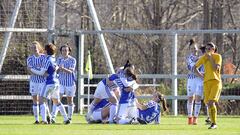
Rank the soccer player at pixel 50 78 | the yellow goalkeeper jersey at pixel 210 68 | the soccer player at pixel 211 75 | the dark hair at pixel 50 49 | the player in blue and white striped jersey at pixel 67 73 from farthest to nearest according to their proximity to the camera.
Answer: the player in blue and white striped jersey at pixel 67 73 < the soccer player at pixel 50 78 < the dark hair at pixel 50 49 < the yellow goalkeeper jersey at pixel 210 68 < the soccer player at pixel 211 75

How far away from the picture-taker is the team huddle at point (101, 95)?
25.6 metres

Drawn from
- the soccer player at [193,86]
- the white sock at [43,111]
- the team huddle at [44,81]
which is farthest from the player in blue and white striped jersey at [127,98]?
the white sock at [43,111]

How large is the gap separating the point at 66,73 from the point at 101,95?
1.64 meters

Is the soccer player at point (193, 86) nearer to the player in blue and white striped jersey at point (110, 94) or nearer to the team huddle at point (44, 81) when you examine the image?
the player in blue and white striped jersey at point (110, 94)

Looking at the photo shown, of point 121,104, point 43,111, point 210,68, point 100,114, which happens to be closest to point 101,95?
point 100,114

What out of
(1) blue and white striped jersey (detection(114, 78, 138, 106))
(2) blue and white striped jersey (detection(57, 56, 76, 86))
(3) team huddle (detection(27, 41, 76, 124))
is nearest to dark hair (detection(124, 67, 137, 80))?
(1) blue and white striped jersey (detection(114, 78, 138, 106))

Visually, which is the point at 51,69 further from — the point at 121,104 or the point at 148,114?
the point at 148,114

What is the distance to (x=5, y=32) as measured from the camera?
106ft

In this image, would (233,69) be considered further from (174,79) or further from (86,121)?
(86,121)

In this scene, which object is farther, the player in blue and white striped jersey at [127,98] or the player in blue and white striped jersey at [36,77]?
the player in blue and white striped jersey at [127,98]

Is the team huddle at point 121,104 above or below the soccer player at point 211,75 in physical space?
below

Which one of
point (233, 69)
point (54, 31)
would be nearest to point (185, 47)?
point (233, 69)

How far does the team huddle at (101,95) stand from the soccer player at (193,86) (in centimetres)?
80

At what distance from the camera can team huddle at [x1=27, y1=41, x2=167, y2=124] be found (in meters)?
25.6
